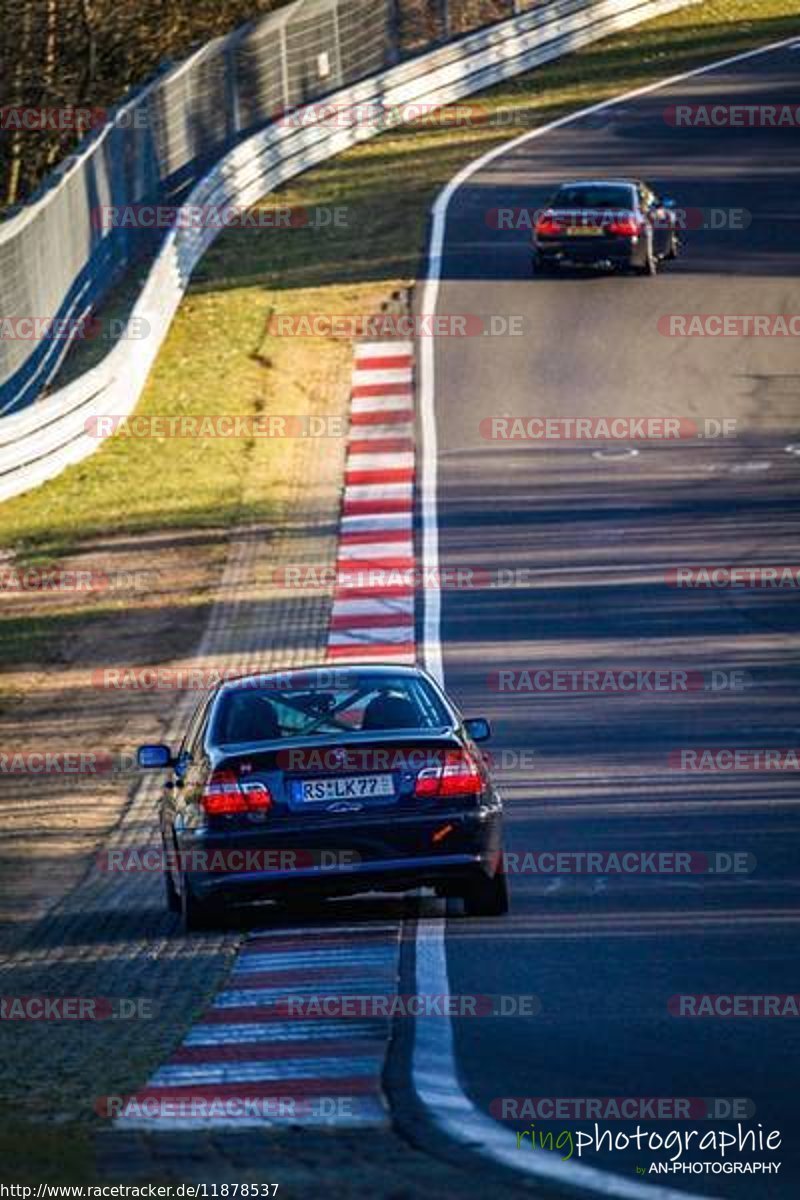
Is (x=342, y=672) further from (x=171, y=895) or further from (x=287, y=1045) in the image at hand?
(x=287, y=1045)

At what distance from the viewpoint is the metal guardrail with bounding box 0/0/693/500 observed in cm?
2928

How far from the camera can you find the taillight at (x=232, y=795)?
1265 centimetres

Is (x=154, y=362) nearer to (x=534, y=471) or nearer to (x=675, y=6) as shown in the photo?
(x=534, y=471)

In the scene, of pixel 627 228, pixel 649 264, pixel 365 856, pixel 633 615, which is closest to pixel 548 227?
pixel 627 228

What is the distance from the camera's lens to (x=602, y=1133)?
27.1 ft

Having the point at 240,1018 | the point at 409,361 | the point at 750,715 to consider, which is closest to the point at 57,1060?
the point at 240,1018

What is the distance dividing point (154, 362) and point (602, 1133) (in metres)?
28.0

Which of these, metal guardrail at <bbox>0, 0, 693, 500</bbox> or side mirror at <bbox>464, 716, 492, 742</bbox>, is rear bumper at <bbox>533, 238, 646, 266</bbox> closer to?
metal guardrail at <bbox>0, 0, 693, 500</bbox>

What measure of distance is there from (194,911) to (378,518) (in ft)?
50.8

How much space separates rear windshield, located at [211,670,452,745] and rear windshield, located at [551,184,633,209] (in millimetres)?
26170

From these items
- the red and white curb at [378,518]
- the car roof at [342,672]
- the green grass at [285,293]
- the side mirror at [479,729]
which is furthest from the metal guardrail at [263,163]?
the side mirror at [479,729]

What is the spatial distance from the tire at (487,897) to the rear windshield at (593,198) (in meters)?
26.9

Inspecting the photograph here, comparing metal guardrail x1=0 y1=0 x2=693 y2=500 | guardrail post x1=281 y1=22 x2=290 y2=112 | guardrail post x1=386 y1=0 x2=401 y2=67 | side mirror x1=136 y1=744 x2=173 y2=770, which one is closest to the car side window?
metal guardrail x1=0 y1=0 x2=693 y2=500

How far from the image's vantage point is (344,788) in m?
12.6
